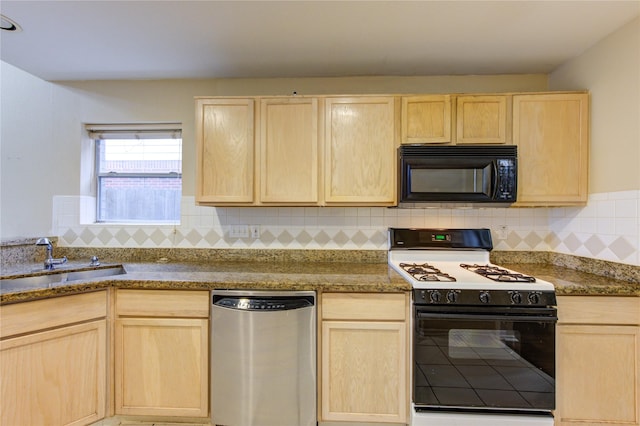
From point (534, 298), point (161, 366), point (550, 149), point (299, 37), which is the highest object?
point (299, 37)

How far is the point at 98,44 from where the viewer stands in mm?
1900

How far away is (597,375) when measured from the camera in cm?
157

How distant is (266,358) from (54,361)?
3.65 feet

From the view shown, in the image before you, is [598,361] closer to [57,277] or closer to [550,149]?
[550,149]

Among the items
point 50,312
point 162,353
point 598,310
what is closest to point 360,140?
point 598,310

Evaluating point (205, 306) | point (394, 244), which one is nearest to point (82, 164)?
point (205, 306)

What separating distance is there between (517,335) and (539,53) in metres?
1.87

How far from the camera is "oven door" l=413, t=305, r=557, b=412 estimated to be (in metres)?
1.53

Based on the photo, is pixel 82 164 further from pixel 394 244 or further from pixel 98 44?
pixel 394 244

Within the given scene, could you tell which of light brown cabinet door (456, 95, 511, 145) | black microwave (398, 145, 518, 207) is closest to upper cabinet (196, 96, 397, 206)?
black microwave (398, 145, 518, 207)

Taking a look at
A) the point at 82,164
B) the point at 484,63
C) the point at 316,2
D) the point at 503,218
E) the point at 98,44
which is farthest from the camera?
the point at 82,164

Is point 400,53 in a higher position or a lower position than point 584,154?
higher

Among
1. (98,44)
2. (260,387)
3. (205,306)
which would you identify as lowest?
(260,387)

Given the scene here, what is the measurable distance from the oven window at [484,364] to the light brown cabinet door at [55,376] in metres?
1.80
